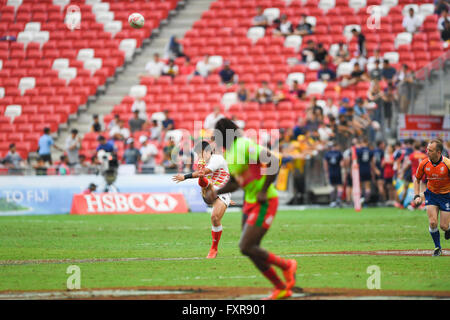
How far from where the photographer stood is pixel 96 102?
3769cm

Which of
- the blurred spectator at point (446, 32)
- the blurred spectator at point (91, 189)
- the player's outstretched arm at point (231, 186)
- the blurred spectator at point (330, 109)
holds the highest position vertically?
the blurred spectator at point (446, 32)

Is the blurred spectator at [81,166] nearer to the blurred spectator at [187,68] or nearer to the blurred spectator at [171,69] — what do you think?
→ the blurred spectator at [171,69]

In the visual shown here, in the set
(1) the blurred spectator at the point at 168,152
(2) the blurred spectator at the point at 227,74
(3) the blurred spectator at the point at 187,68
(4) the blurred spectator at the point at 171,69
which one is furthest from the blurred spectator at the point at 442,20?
(1) the blurred spectator at the point at 168,152

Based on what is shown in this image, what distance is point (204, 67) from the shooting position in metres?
36.1

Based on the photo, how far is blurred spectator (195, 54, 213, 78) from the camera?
3612 cm

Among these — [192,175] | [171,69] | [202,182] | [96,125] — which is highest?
[171,69]

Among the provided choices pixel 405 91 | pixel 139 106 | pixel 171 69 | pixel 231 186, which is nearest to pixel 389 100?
pixel 405 91

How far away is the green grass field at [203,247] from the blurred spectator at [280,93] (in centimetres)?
640

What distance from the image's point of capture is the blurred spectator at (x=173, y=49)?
37.3 meters

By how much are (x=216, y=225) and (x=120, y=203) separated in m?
13.9

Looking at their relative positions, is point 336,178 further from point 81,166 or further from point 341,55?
point 81,166

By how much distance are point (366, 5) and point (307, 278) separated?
89.1 feet

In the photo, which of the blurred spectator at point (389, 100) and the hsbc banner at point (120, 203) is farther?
the blurred spectator at point (389, 100)

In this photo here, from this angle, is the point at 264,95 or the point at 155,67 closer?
the point at 264,95
